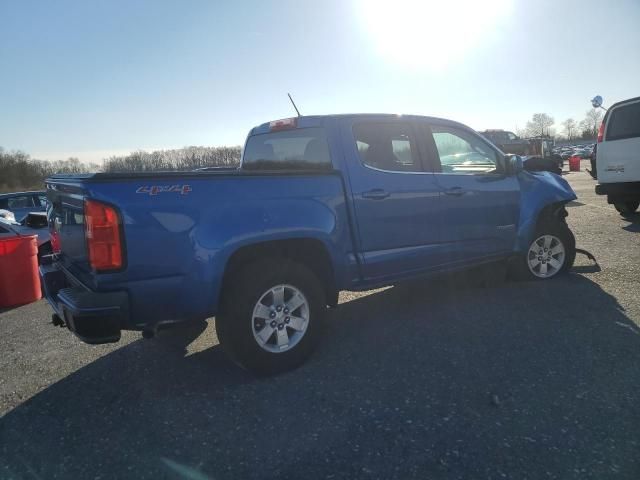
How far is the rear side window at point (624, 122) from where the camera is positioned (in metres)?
8.68

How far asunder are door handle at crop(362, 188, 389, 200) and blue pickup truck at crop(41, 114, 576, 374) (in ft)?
0.04

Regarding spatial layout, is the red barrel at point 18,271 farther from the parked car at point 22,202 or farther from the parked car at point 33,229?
the parked car at point 22,202

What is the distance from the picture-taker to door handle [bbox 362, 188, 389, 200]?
3828mm

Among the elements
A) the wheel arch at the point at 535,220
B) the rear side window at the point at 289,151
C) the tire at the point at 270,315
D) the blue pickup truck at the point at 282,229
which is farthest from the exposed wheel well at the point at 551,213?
the tire at the point at 270,315

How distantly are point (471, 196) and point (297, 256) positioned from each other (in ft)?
6.71

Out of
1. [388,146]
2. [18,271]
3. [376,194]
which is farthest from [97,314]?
[18,271]

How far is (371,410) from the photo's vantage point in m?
2.89

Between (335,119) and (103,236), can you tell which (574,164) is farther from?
(103,236)

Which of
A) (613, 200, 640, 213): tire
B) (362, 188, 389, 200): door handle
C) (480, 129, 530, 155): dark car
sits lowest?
(613, 200, 640, 213): tire

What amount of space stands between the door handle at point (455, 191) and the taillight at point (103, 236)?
9.64ft

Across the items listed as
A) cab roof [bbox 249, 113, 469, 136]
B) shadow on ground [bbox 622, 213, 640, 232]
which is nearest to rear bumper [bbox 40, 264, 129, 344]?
cab roof [bbox 249, 113, 469, 136]

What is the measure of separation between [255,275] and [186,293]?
0.49 metres

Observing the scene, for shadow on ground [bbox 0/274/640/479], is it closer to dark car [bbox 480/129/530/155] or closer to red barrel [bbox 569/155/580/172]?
dark car [bbox 480/129/530/155]

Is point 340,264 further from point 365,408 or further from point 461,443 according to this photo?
point 461,443
